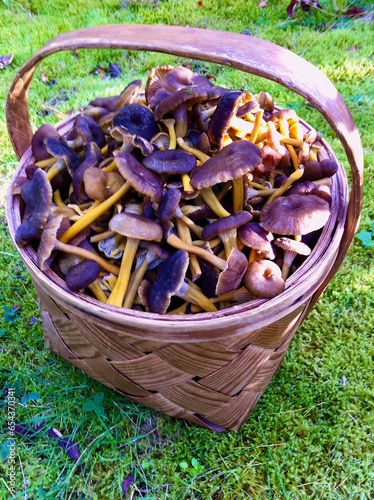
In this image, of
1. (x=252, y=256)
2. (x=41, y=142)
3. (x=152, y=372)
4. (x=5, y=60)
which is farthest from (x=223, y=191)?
(x=5, y=60)

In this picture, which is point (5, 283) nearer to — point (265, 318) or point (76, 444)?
point (76, 444)

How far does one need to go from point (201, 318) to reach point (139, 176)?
0.52m

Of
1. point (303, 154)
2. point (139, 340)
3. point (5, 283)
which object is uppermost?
point (303, 154)

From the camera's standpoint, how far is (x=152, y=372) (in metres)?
1.44

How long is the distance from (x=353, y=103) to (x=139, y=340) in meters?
3.02

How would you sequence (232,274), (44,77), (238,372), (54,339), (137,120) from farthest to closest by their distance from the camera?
(44,77) → (54,339) → (137,120) → (238,372) → (232,274)

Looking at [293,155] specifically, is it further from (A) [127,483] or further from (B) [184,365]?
(A) [127,483]

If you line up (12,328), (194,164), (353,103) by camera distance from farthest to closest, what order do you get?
(353,103), (12,328), (194,164)

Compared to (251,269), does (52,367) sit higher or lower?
lower

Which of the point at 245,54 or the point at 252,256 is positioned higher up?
the point at 245,54

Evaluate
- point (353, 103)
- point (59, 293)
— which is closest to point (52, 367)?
point (59, 293)

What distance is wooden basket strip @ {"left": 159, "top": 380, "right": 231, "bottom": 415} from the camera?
1.48 metres

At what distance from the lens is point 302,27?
416 cm

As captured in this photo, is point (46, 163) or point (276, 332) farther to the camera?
point (46, 163)
